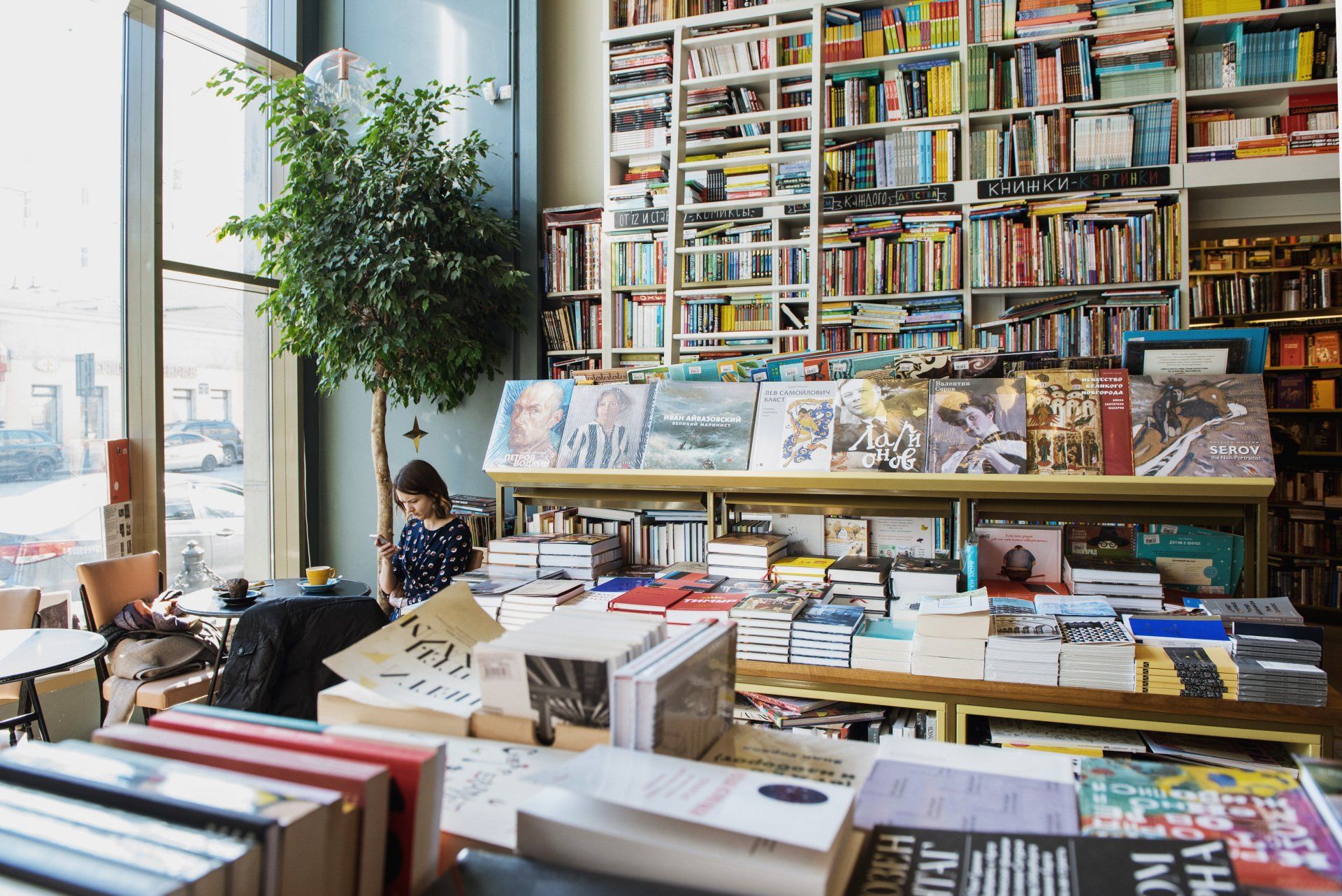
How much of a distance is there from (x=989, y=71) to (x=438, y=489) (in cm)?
339

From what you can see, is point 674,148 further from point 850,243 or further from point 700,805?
point 700,805

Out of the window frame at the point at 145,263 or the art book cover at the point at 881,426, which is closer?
the art book cover at the point at 881,426

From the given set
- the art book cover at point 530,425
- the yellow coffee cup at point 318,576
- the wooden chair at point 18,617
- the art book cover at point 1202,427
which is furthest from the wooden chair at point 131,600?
the art book cover at point 1202,427

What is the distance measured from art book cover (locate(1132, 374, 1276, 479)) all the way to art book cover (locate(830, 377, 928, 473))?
24.2 inches

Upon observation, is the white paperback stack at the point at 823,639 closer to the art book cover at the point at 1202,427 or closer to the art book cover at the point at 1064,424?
the art book cover at the point at 1064,424

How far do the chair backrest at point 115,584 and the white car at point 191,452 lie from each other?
90cm

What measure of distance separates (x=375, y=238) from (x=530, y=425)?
1.75m

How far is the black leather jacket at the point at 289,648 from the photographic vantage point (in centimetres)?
255

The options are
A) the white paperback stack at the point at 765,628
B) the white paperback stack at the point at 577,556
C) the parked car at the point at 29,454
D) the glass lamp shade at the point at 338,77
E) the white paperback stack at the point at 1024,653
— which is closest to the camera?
the white paperback stack at the point at 1024,653

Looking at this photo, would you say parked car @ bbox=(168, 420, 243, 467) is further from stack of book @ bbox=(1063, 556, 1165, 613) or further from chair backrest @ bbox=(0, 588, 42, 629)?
stack of book @ bbox=(1063, 556, 1165, 613)

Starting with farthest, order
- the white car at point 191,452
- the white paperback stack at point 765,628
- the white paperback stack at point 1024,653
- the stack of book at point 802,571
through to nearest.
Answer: the white car at point 191,452
the stack of book at point 802,571
the white paperback stack at point 765,628
the white paperback stack at point 1024,653

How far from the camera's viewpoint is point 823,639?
2299mm

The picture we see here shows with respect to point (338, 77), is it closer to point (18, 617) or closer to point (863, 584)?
point (18, 617)

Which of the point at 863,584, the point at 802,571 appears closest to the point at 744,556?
the point at 802,571
